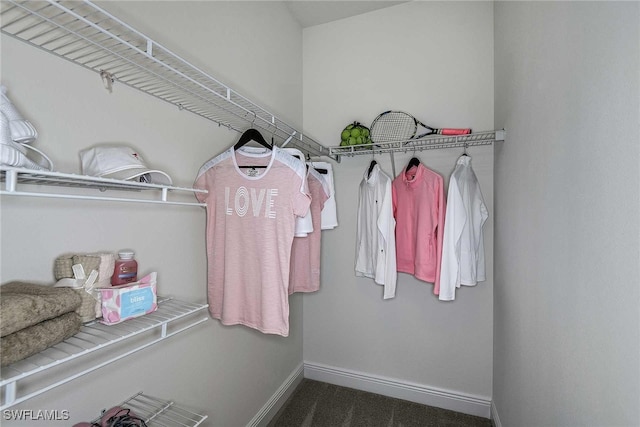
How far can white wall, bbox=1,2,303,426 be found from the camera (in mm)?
818

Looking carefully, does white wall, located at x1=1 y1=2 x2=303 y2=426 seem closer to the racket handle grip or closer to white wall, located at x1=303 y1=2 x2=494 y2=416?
white wall, located at x1=303 y1=2 x2=494 y2=416

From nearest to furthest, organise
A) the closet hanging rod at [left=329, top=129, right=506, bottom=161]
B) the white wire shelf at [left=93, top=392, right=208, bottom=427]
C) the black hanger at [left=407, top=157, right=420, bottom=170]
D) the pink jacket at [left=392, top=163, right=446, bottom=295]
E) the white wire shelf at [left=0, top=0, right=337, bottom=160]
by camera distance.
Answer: the white wire shelf at [left=0, top=0, right=337, bottom=160] < the white wire shelf at [left=93, top=392, right=208, bottom=427] < the closet hanging rod at [left=329, top=129, right=506, bottom=161] < the pink jacket at [left=392, top=163, right=446, bottom=295] < the black hanger at [left=407, top=157, right=420, bottom=170]

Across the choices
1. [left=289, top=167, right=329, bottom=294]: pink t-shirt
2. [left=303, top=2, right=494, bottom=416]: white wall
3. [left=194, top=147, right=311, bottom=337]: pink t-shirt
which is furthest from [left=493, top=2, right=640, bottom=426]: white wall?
[left=289, top=167, right=329, bottom=294]: pink t-shirt

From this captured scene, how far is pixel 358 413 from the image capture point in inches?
78.7

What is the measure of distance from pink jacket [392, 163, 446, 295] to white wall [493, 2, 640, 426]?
39 centimetres

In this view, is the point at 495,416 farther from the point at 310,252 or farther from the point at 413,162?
the point at 413,162

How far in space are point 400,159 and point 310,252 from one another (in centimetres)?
98

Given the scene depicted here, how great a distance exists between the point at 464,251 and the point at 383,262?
49 centimetres

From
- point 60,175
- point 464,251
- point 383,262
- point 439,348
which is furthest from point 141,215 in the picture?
point 439,348

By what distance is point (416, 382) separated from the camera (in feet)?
7.03

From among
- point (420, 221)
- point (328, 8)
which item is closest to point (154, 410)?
point (420, 221)

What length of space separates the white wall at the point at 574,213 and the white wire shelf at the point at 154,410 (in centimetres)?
123

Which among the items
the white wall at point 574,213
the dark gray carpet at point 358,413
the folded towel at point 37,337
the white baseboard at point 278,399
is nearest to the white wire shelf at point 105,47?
the folded towel at point 37,337

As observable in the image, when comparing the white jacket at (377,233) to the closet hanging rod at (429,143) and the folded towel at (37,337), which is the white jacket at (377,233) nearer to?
the closet hanging rod at (429,143)
